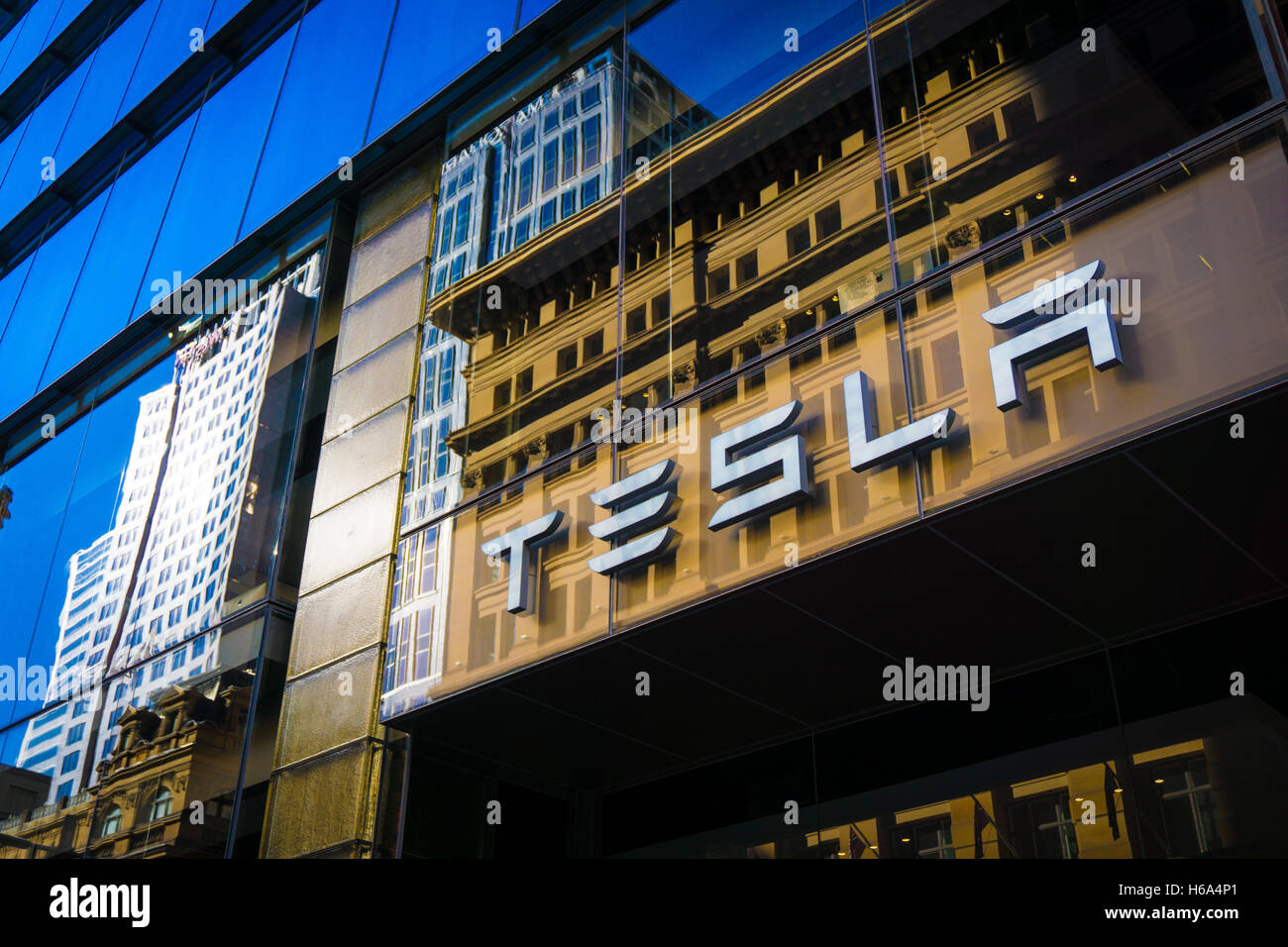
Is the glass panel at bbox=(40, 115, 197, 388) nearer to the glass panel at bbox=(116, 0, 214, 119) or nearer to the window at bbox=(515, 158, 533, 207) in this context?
the glass panel at bbox=(116, 0, 214, 119)

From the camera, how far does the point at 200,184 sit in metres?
19.3

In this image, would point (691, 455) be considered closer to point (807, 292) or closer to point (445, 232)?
point (807, 292)

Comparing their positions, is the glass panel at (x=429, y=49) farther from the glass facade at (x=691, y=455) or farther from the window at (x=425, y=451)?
the window at (x=425, y=451)

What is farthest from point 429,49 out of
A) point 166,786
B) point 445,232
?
point 166,786

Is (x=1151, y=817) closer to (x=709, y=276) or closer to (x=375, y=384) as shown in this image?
(x=709, y=276)

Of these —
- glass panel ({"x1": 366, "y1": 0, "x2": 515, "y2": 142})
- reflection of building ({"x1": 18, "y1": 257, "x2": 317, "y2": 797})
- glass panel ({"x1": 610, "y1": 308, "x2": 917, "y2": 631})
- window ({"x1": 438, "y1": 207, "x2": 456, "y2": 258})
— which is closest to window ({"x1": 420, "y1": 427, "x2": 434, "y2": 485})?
window ({"x1": 438, "y1": 207, "x2": 456, "y2": 258})

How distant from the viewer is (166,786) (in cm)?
1323

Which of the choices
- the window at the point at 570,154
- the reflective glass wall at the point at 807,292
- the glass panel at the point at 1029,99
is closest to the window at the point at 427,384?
the reflective glass wall at the point at 807,292

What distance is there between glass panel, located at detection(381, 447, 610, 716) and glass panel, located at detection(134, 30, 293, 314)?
7962mm

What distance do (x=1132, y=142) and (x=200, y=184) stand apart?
14.9m

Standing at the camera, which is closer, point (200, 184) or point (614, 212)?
point (614, 212)

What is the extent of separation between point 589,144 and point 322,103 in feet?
20.0

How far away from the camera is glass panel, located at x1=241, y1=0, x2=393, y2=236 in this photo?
17.2 metres

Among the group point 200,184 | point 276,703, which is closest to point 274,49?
point 200,184
